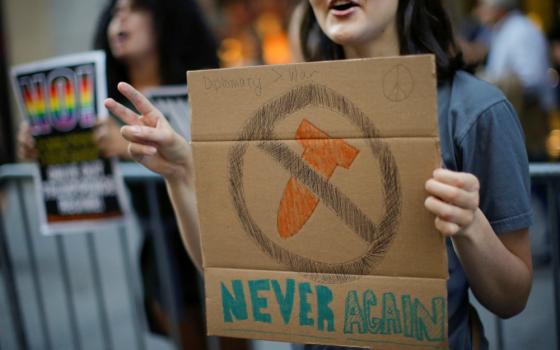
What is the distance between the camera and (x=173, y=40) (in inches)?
111

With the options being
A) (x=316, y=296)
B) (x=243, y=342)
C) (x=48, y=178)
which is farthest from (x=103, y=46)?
(x=316, y=296)

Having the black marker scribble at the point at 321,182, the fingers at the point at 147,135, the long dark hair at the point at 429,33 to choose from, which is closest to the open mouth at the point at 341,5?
the long dark hair at the point at 429,33

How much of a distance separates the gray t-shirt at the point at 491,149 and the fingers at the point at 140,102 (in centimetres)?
68

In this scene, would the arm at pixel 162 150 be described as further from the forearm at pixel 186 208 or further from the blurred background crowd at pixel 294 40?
the blurred background crowd at pixel 294 40

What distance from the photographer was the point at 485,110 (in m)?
1.28

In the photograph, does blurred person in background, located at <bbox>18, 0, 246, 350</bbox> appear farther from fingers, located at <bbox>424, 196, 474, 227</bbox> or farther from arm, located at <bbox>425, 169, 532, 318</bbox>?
fingers, located at <bbox>424, 196, 474, 227</bbox>

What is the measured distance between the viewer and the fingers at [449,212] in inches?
43.1

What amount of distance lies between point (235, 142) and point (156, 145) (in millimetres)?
266

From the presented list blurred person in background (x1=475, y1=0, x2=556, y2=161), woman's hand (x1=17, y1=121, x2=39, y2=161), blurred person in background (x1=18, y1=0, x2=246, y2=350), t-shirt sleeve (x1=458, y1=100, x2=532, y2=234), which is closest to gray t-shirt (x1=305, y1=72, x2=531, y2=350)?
t-shirt sleeve (x1=458, y1=100, x2=532, y2=234)

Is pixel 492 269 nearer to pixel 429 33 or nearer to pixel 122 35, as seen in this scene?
pixel 429 33

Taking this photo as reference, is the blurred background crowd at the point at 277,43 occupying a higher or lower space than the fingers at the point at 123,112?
higher

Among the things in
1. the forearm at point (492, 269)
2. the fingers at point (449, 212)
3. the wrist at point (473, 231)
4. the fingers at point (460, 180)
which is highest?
the fingers at point (460, 180)

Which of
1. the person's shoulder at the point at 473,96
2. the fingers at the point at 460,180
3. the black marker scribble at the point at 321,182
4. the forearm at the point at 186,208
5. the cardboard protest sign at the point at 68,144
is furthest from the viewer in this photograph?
the cardboard protest sign at the point at 68,144

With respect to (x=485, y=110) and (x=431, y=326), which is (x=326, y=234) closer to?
(x=431, y=326)
